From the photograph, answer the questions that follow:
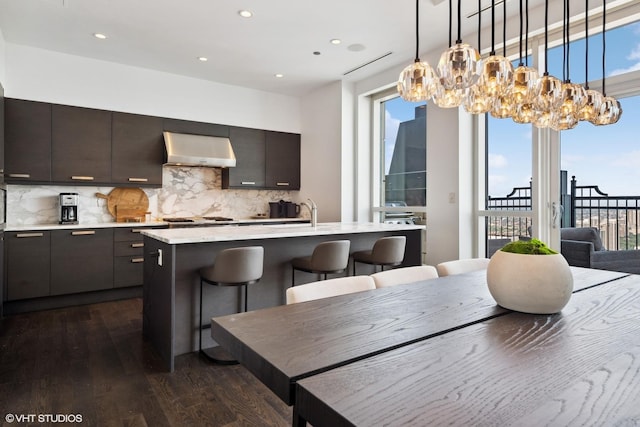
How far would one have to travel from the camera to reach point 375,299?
1497 millimetres

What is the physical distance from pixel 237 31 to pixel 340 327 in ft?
11.4

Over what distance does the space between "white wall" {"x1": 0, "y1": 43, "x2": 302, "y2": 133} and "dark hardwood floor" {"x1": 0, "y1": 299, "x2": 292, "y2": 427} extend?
8.55 feet

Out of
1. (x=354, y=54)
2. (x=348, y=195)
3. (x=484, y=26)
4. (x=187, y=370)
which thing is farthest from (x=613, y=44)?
(x=187, y=370)

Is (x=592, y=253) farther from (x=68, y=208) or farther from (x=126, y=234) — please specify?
(x=68, y=208)

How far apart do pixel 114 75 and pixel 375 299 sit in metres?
4.54

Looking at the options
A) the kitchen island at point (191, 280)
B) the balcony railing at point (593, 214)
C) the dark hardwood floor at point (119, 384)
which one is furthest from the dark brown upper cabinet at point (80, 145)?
the balcony railing at point (593, 214)

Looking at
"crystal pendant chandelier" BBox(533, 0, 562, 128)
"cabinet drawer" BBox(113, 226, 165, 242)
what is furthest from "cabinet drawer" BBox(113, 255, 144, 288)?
"crystal pendant chandelier" BBox(533, 0, 562, 128)

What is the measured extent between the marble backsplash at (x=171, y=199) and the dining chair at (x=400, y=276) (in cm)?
386

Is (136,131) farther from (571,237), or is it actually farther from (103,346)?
(571,237)

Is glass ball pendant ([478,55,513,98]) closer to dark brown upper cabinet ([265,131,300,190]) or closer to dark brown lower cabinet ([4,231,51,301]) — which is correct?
dark brown upper cabinet ([265,131,300,190])

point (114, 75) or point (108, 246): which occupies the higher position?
point (114, 75)

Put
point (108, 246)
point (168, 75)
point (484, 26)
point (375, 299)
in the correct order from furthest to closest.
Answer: point (168, 75) < point (108, 246) < point (484, 26) < point (375, 299)

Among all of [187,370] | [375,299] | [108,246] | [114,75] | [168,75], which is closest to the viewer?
[375,299]

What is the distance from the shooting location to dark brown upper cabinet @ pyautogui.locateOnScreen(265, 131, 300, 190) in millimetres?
5585
